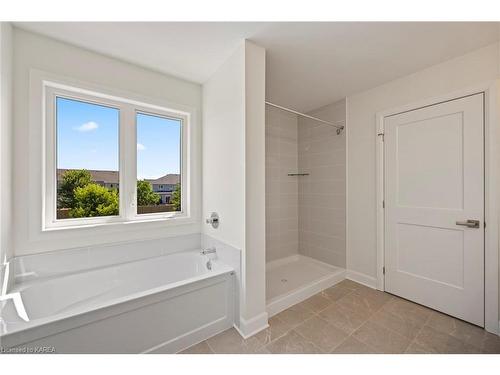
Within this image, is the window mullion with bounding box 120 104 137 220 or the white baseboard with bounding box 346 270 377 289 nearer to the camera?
the window mullion with bounding box 120 104 137 220

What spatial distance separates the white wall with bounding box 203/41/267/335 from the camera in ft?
5.40

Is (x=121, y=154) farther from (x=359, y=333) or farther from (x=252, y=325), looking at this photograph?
(x=359, y=333)

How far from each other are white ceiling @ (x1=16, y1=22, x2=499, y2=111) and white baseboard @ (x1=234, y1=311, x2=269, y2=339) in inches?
87.5

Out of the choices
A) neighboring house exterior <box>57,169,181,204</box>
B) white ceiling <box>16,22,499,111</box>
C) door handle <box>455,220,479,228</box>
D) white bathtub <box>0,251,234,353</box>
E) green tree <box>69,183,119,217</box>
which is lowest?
white bathtub <box>0,251,234,353</box>

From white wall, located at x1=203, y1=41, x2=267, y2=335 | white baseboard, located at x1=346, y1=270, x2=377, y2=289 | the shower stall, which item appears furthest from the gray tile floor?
the shower stall

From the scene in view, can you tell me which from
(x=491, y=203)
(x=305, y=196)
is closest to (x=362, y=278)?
(x=305, y=196)

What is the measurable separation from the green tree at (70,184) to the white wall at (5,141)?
1.08ft

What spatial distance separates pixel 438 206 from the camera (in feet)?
6.36

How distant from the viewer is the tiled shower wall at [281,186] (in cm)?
304

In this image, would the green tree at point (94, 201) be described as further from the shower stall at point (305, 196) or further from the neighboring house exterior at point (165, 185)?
the shower stall at point (305, 196)

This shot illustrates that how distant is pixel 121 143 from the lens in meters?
2.04

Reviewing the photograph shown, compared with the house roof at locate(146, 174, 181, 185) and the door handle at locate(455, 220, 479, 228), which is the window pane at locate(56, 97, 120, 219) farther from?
the door handle at locate(455, 220, 479, 228)
